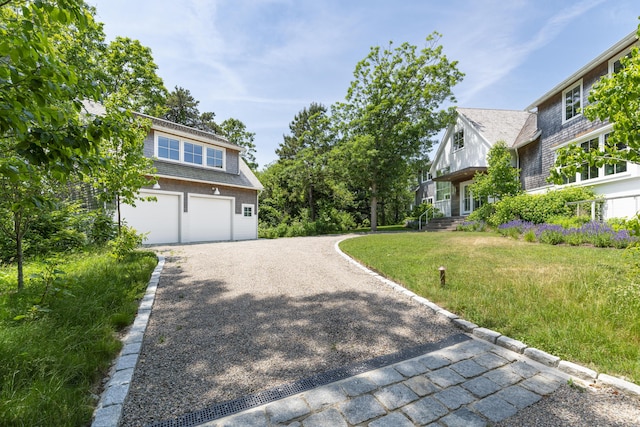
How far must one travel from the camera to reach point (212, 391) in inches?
92.8

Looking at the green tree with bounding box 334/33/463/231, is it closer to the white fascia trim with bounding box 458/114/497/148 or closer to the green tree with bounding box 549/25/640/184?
the white fascia trim with bounding box 458/114/497/148

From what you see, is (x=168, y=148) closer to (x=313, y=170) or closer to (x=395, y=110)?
(x=313, y=170)

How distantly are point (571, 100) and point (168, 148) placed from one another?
19967mm

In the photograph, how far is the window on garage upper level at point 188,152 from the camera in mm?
13156

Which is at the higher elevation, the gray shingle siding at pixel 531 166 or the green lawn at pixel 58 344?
the gray shingle siding at pixel 531 166

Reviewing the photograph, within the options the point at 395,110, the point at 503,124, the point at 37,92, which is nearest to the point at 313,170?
the point at 395,110

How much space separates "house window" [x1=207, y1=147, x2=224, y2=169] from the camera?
1508 centimetres

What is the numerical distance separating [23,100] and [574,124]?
18.1 metres

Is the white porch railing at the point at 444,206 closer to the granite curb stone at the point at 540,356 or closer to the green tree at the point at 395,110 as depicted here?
the green tree at the point at 395,110

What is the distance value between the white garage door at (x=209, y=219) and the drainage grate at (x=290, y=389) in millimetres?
12502

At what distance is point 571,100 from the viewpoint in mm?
13219

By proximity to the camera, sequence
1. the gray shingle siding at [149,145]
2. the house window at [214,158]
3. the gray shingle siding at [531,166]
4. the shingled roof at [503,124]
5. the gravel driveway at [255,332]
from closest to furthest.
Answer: the gravel driveway at [255,332], the gray shingle siding at [149,145], the gray shingle siding at [531,166], the house window at [214,158], the shingled roof at [503,124]

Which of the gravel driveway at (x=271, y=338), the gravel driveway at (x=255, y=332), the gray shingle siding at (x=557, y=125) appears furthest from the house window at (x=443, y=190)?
the gravel driveway at (x=271, y=338)

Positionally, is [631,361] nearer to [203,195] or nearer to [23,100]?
[23,100]
